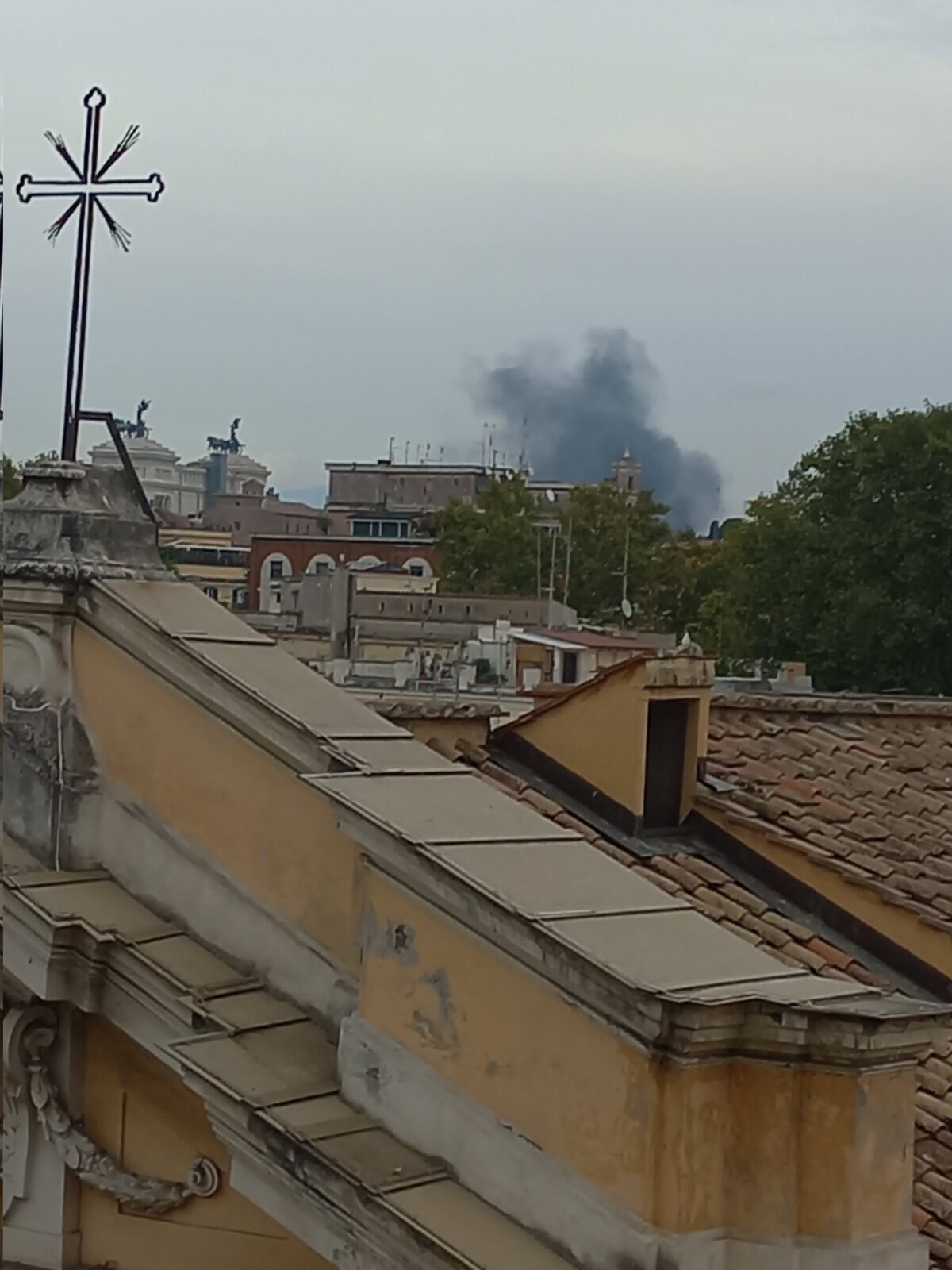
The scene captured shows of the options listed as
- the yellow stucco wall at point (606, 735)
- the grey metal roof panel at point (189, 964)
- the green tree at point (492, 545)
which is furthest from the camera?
the green tree at point (492, 545)

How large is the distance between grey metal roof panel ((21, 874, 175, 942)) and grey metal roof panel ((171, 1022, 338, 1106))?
372 mm

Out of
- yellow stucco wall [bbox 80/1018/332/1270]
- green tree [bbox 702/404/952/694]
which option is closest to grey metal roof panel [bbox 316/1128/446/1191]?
yellow stucco wall [bbox 80/1018/332/1270]

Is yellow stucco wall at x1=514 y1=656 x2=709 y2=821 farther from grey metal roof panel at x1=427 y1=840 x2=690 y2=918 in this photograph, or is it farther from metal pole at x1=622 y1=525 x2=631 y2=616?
metal pole at x1=622 y1=525 x2=631 y2=616

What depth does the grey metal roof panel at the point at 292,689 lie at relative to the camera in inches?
196

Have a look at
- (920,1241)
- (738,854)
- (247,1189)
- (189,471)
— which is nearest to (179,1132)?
(247,1189)

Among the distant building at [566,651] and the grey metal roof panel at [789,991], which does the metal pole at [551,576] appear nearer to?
the distant building at [566,651]

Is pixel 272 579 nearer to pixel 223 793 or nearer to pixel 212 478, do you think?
pixel 212 478

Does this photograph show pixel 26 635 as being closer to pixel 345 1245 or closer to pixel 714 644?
pixel 345 1245

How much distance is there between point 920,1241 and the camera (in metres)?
4.32

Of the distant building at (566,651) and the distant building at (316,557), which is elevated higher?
the distant building at (316,557)

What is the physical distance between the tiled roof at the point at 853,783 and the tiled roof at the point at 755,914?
24 centimetres

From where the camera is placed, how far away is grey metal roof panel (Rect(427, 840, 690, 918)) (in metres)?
4.38

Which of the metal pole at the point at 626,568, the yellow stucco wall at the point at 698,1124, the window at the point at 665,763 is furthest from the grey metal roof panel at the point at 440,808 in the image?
the metal pole at the point at 626,568

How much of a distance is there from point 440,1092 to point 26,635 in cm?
161
